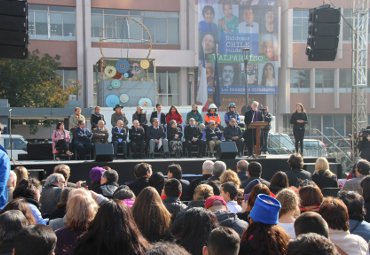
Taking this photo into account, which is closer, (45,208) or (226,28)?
(45,208)

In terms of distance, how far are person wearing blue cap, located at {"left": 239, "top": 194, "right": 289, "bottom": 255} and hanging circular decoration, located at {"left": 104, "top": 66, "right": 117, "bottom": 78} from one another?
2356cm

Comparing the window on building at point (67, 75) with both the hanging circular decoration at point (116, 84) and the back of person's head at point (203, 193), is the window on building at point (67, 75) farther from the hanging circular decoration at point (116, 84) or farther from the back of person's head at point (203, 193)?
the back of person's head at point (203, 193)

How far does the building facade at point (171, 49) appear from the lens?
35.3 m

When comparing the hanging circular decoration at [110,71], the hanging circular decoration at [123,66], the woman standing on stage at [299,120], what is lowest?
the woman standing on stage at [299,120]

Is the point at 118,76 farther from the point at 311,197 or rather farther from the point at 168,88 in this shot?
the point at 311,197

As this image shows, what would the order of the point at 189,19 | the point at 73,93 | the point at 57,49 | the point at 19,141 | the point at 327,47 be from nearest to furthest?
the point at 327,47
the point at 19,141
the point at 73,93
the point at 57,49
the point at 189,19

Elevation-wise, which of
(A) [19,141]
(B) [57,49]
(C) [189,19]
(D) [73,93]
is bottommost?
(A) [19,141]

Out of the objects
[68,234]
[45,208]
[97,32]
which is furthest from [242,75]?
[68,234]

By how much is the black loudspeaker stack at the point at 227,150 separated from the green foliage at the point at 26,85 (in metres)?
17.6

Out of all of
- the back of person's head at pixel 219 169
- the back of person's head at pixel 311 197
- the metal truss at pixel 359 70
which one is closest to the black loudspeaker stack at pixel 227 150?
the back of person's head at pixel 219 169

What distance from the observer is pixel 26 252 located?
119 inches

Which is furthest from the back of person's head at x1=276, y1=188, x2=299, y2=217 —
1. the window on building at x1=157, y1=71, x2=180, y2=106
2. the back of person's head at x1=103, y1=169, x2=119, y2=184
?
the window on building at x1=157, y1=71, x2=180, y2=106

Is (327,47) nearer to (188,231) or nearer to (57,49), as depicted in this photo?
(188,231)

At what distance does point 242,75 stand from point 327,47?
926 inches
